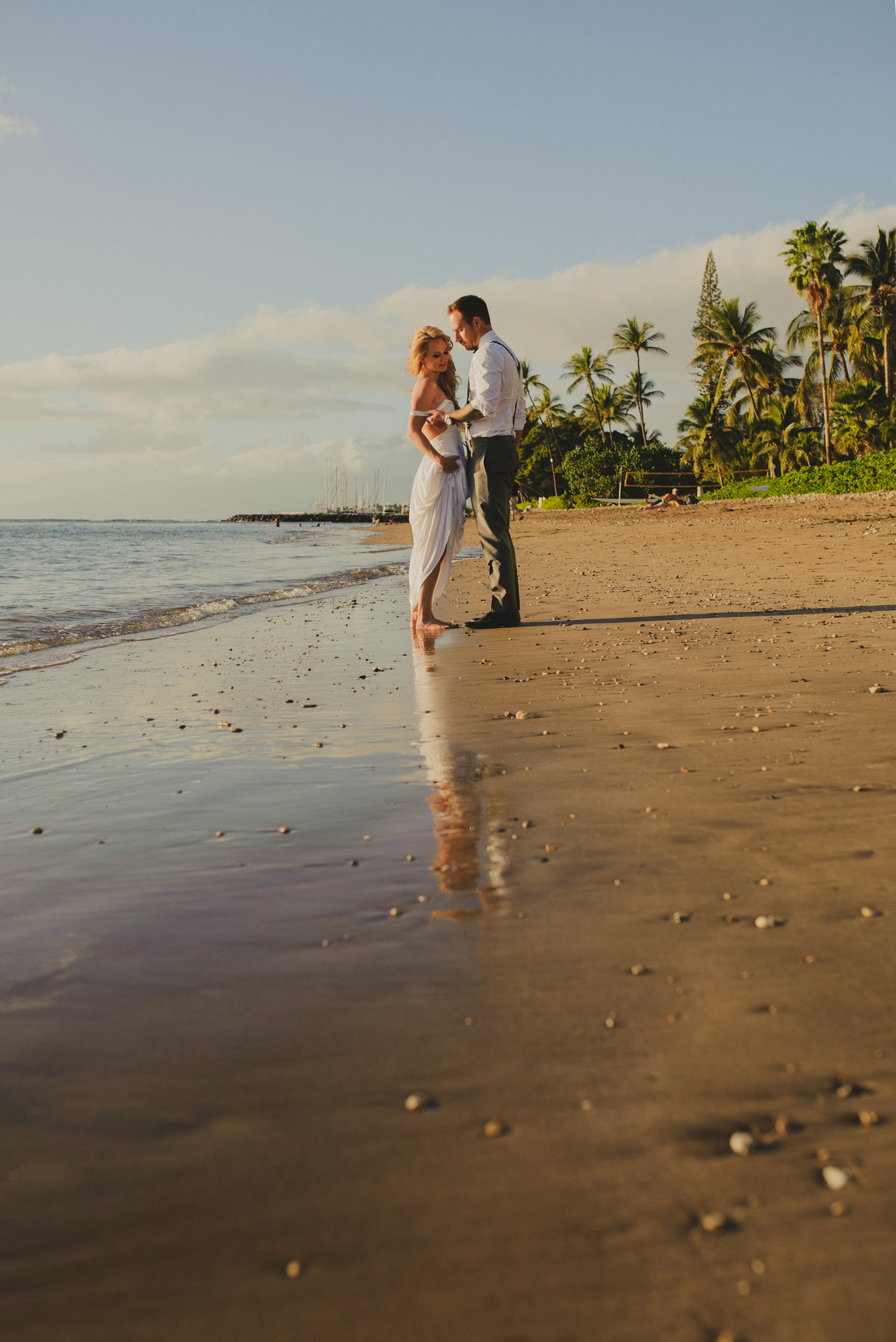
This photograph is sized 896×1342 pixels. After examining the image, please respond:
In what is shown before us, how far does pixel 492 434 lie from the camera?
7.07 meters

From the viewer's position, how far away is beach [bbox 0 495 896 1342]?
3.59 feet

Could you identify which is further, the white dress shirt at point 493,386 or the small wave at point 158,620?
the small wave at point 158,620

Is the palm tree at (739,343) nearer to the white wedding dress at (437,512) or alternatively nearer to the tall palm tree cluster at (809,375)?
the tall palm tree cluster at (809,375)

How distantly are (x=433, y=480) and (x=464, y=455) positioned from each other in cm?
32

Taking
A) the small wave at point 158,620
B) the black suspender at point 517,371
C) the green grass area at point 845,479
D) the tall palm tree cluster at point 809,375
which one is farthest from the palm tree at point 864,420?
the black suspender at point 517,371

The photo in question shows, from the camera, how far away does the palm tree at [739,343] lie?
160 ft

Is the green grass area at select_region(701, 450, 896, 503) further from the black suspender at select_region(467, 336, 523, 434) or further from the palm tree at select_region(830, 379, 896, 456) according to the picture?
the black suspender at select_region(467, 336, 523, 434)

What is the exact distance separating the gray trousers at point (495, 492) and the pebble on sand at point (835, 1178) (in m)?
6.10

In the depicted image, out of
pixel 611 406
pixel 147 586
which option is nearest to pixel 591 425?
pixel 611 406

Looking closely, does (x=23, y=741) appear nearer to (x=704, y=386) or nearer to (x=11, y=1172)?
(x=11, y=1172)

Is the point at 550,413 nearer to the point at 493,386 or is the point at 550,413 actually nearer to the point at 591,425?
the point at 591,425

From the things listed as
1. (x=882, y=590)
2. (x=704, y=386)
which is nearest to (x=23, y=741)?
(x=882, y=590)

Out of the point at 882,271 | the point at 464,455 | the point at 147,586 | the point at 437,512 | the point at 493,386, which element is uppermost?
the point at 882,271

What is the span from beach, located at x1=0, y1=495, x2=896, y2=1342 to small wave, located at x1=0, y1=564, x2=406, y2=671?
5538 millimetres
